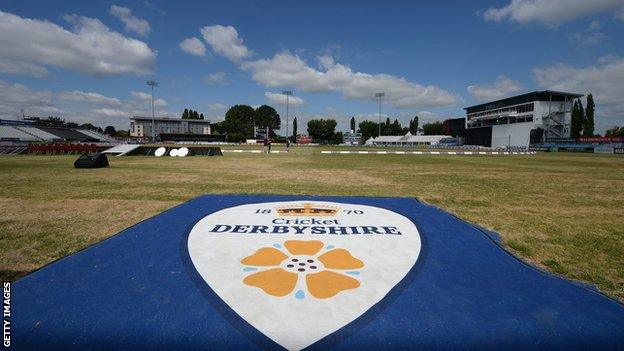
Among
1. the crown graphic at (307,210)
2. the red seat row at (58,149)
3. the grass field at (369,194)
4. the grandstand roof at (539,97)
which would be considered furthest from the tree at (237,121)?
the crown graphic at (307,210)

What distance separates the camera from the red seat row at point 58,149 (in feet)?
98.6

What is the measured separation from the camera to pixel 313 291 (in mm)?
3229

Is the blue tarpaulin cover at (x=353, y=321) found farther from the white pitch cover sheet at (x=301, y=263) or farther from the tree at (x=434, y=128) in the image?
the tree at (x=434, y=128)

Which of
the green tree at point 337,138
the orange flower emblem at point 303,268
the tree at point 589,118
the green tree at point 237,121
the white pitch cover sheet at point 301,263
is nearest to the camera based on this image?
the white pitch cover sheet at point 301,263

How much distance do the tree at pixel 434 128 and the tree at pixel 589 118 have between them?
Result: 7614 cm

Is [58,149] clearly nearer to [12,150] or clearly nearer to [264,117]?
[12,150]

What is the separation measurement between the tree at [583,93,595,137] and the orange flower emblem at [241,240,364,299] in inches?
3774

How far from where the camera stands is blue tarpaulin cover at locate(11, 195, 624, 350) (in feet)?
8.14

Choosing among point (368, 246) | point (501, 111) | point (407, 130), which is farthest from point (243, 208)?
point (407, 130)

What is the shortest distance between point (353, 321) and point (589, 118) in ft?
325

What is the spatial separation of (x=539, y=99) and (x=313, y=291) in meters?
87.0

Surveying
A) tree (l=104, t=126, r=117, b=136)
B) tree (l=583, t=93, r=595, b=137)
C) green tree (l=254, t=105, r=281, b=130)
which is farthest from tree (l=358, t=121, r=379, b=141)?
tree (l=104, t=126, r=117, b=136)

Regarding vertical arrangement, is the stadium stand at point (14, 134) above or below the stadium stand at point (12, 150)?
above

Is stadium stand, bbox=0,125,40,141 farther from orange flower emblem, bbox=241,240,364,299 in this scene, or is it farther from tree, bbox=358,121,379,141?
tree, bbox=358,121,379,141
